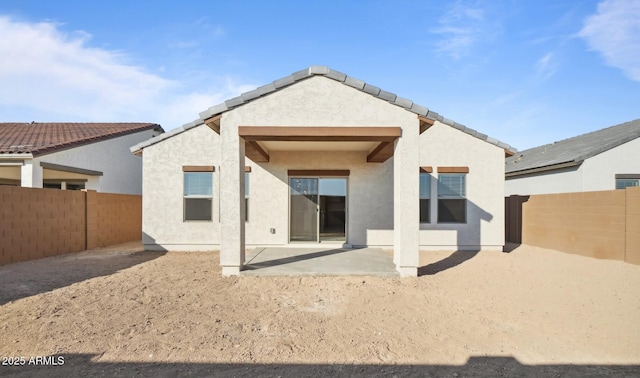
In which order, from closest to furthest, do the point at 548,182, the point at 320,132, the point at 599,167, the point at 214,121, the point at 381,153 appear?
the point at 320,132 → the point at 214,121 → the point at 381,153 → the point at 599,167 → the point at 548,182

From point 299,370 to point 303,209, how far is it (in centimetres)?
729

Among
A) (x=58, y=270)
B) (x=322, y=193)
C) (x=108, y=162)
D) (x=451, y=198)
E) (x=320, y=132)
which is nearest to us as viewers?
(x=320, y=132)

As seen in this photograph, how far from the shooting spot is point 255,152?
944 cm

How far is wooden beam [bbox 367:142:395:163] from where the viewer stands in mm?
8474

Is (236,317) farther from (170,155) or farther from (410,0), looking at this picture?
(410,0)

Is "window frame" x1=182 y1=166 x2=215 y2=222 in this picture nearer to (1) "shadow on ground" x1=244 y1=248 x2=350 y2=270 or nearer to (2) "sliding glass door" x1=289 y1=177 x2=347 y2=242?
(2) "sliding glass door" x1=289 y1=177 x2=347 y2=242

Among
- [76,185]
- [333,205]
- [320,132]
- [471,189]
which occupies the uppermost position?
[320,132]

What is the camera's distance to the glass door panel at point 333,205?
10875 millimetres

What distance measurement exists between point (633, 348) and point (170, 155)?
11.4 meters

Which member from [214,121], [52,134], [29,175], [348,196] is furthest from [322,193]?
[52,134]

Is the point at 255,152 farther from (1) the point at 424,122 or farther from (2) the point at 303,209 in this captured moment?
(1) the point at 424,122

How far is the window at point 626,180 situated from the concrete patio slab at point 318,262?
10031 millimetres

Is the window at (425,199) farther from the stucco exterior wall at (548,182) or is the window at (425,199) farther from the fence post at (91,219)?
the fence post at (91,219)

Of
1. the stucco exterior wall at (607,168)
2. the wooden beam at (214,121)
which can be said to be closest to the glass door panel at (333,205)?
the wooden beam at (214,121)
